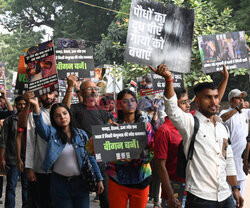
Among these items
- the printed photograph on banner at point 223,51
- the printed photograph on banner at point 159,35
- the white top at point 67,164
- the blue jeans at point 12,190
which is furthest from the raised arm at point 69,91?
the printed photograph on banner at point 223,51

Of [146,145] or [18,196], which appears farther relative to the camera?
[18,196]

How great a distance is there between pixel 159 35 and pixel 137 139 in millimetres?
1809

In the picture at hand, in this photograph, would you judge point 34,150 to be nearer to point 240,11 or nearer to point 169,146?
point 169,146

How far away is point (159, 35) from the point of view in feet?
19.8

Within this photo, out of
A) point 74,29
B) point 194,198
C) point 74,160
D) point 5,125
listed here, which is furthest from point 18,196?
point 74,29

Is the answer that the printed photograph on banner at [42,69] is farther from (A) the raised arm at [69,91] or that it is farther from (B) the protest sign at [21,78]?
(B) the protest sign at [21,78]

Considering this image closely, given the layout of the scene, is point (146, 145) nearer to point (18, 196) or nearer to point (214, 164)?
point (214, 164)

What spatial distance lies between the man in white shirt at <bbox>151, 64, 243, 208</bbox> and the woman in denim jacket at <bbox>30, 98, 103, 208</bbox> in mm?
1333

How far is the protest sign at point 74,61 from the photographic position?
7.59 m

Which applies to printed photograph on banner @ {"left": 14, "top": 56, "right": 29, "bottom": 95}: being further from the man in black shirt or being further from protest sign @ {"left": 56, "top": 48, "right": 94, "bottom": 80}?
the man in black shirt

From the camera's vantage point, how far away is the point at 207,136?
3969 millimetres

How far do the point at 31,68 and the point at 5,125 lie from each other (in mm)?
2025

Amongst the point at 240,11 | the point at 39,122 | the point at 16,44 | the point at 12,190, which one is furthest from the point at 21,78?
the point at 16,44

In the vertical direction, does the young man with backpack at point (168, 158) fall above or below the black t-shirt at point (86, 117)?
below
